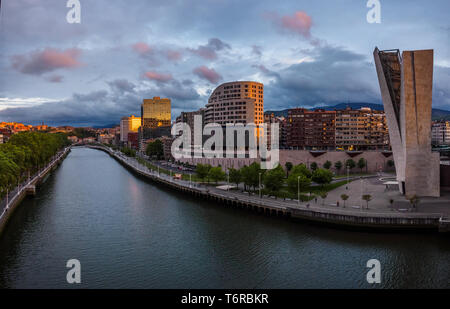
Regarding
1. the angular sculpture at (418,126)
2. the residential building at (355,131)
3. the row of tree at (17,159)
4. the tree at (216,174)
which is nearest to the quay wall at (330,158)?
the tree at (216,174)

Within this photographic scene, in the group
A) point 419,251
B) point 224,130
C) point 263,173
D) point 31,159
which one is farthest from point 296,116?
point 419,251

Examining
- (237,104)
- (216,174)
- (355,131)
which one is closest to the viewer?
(216,174)

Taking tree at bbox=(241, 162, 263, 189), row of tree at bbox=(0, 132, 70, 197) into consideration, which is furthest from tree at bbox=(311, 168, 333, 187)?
row of tree at bbox=(0, 132, 70, 197)

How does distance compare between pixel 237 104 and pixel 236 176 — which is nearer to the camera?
pixel 236 176

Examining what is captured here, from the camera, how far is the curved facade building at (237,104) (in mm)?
115750

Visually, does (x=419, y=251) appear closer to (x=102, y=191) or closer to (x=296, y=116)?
(x=102, y=191)

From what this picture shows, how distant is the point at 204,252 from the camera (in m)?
36.9

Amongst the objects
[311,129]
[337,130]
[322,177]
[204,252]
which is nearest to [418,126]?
[322,177]

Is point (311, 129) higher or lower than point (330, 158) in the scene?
higher

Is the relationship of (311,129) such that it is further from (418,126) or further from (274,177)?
(274,177)

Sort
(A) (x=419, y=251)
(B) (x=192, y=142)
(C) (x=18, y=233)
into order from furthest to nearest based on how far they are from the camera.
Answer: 1. (B) (x=192, y=142)
2. (C) (x=18, y=233)
3. (A) (x=419, y=251)

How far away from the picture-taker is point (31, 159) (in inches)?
3297

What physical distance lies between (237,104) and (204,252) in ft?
279
